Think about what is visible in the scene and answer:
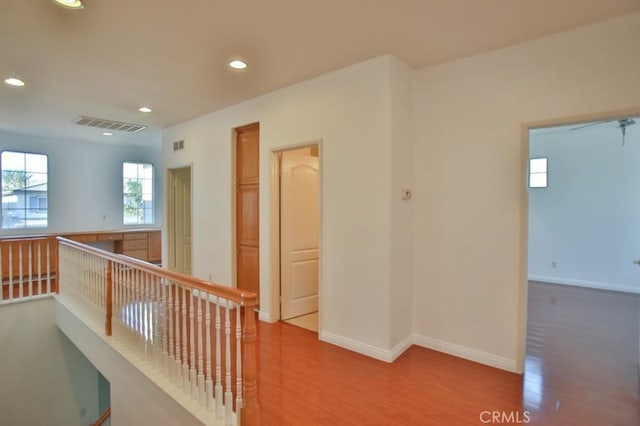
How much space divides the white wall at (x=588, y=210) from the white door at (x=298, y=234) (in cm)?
450

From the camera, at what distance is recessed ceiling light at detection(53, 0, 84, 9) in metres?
2.18

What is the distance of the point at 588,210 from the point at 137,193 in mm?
9180

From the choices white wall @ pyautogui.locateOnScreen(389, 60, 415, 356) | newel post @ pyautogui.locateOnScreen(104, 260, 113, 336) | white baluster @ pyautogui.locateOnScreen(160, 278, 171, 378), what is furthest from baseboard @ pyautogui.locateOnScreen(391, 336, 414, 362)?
newel post @ pyautogui.locateOnScreen(104, 260, 113, 336)

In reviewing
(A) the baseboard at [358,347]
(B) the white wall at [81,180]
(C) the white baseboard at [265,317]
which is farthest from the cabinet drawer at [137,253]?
(A) the baseboard at [358,347]

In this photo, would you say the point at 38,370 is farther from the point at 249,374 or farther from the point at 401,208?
the point at 401,208

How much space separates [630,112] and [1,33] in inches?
189

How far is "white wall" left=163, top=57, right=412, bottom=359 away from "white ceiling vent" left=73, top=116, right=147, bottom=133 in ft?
8.78

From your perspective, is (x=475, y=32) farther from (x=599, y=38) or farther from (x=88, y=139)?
(x=88, y=139)

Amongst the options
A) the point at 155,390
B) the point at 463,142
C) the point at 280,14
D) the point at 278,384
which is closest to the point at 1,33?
the point at 280,14

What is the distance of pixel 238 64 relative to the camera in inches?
125

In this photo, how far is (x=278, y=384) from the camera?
263 centimetres

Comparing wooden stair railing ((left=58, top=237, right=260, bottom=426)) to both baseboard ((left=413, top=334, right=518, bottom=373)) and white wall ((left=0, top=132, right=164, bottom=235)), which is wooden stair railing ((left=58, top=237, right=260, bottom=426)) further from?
white wall ((left=0, top=132, right=164, bottom=235))

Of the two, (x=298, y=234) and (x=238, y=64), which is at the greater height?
(x=238, y=64)


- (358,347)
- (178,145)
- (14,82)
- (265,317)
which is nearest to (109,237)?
(178,145)
